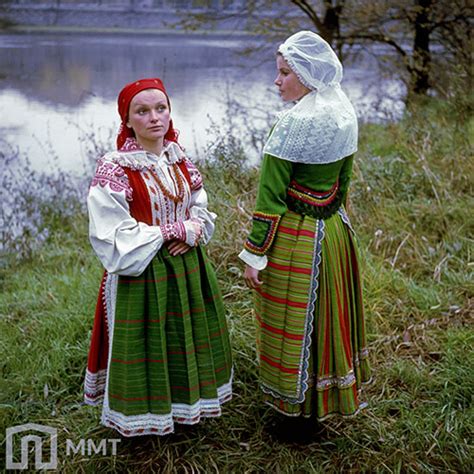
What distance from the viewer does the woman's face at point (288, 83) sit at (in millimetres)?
2176

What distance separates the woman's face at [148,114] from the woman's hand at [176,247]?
379 millimetres

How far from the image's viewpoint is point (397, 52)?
8.07m

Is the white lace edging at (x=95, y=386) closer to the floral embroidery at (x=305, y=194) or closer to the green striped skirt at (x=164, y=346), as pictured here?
the green striped skirt at (x=164, y=346)

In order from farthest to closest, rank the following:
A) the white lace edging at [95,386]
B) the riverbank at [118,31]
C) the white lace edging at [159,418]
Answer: the riverbank at [118,31] → the white lace edging at [95,386] → the white lace edging at [159,418]

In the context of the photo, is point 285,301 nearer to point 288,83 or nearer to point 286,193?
point 286,193

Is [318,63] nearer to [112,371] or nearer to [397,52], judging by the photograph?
[112,371]

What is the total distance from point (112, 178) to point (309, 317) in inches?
34.5

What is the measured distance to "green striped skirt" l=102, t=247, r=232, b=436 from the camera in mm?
2189

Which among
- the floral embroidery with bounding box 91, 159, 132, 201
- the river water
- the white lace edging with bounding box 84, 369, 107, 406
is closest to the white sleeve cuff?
the floral embroidery with bounding box 91, 159, 132, 201

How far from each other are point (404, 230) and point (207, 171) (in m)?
1.46

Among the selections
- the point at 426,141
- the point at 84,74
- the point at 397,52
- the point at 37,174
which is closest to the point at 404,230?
the point at 426,141

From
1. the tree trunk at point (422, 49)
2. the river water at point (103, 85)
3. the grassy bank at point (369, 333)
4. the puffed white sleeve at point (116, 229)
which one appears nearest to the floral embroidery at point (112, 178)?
the puffed white sleeve at point (116, 229)

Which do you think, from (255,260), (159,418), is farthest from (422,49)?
(159,418)

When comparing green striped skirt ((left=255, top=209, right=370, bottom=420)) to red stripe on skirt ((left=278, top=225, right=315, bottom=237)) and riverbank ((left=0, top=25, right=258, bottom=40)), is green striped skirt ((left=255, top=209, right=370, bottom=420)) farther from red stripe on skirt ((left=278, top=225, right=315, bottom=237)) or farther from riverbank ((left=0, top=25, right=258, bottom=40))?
riverbank ((left=0, top=25, right=258, bottom=40))
